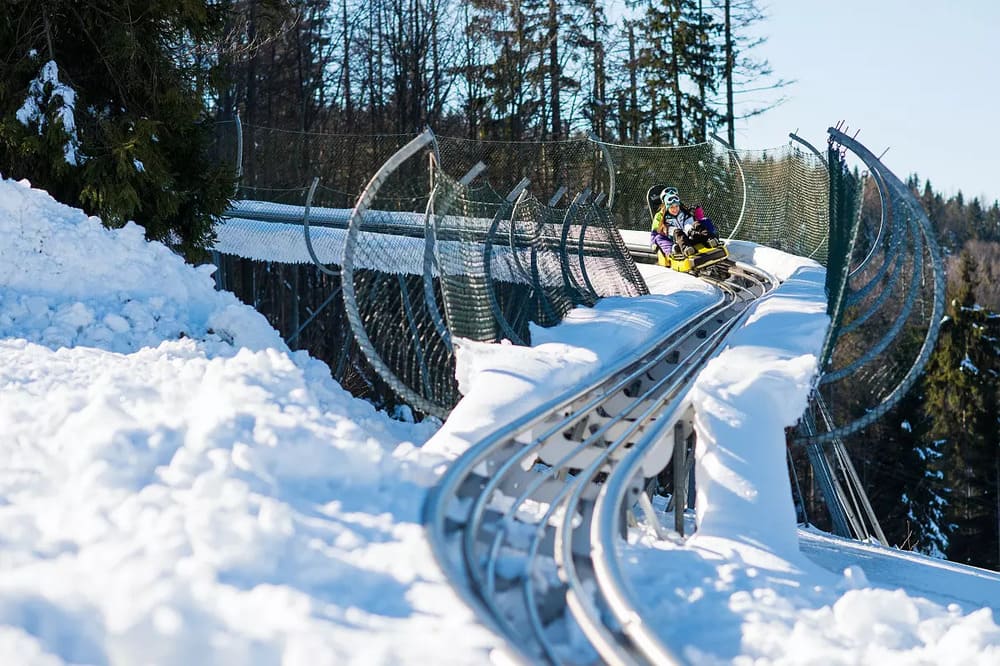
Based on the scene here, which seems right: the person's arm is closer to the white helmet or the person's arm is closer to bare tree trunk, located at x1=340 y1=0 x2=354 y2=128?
the white helmet

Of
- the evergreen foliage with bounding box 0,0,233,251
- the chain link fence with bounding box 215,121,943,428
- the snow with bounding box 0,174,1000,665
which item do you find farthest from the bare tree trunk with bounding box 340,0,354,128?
the snow with bounding box 0,174,1000,665

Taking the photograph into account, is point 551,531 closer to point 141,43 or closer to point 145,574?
point 145,574

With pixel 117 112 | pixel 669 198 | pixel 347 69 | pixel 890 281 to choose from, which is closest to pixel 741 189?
pixel 669 198

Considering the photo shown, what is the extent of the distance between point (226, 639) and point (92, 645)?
16.6 inches

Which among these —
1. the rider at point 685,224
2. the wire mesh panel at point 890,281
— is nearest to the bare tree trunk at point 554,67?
the rider at point 685,224

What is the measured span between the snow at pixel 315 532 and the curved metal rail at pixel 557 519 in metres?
0.15

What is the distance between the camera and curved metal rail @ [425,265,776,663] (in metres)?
3.83

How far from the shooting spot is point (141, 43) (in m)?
12.9

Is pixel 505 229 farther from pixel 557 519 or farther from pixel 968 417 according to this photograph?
pixel 968 417

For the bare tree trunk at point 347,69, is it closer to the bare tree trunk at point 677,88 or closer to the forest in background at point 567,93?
the forest in background at point 567,93

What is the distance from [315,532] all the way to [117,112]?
10.2 m

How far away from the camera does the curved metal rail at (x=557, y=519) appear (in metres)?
3.83

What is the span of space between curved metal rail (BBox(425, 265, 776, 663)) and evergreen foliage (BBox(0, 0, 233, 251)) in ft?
21.9

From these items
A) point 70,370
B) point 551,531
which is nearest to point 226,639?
point 551,531
